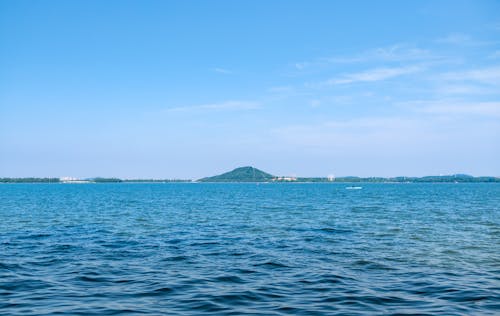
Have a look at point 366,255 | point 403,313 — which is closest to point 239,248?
Answer: point 366,255

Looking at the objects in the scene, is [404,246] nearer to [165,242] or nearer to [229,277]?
[229,277]

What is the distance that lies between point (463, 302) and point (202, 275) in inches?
422

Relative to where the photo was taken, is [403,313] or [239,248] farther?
[239,248]

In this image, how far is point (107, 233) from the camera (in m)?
36.7

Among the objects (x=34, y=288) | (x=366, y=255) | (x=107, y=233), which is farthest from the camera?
(x=107, y=233)

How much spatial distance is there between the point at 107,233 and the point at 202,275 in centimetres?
1927

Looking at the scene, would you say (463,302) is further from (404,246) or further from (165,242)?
(165,242)

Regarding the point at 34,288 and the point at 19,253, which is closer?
the point at 34,288

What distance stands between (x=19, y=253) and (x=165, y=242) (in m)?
9.12

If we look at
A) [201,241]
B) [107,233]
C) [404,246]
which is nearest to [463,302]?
[404,246]

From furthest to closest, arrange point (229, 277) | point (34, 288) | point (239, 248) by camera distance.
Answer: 1. point (239, 248)
2. point (229, 277)
3. point (34, 288)

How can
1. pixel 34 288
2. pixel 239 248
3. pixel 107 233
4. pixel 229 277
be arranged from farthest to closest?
pixel 107 233, pixel 239 248, pixel 229 277, pixel 34 288

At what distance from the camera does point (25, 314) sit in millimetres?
14312

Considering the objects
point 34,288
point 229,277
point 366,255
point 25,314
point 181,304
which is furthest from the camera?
point 366,255
